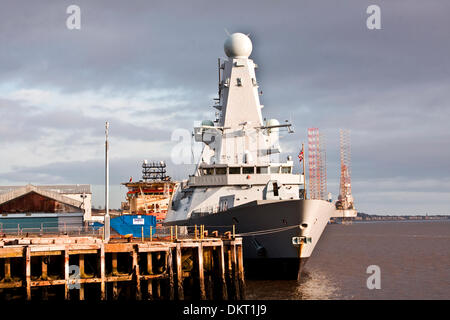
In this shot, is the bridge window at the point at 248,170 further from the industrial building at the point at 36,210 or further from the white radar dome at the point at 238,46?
the industrial building at the point at 36,210

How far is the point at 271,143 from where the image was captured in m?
47.1

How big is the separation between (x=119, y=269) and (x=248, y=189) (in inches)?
609

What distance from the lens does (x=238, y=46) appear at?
48.9m

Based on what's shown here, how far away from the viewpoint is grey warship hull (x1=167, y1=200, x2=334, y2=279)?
3512 cm

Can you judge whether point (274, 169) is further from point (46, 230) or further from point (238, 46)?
point (46, 230)

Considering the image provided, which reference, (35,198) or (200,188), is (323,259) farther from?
(35,198)

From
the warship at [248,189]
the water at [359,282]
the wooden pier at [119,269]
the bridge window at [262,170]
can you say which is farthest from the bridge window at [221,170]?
the wooden pier at [119,269]

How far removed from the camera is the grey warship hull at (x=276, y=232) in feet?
115

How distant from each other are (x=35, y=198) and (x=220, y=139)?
20.9m

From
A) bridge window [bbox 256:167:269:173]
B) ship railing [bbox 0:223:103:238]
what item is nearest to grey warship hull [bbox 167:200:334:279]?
bridge window [bbox 256:167:269:173]

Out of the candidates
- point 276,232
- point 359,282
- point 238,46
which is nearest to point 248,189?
point 276,232

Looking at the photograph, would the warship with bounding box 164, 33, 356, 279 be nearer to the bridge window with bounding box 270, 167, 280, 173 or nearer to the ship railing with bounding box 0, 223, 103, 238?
the bridge window with bounding box 270, 167, 280, 173
